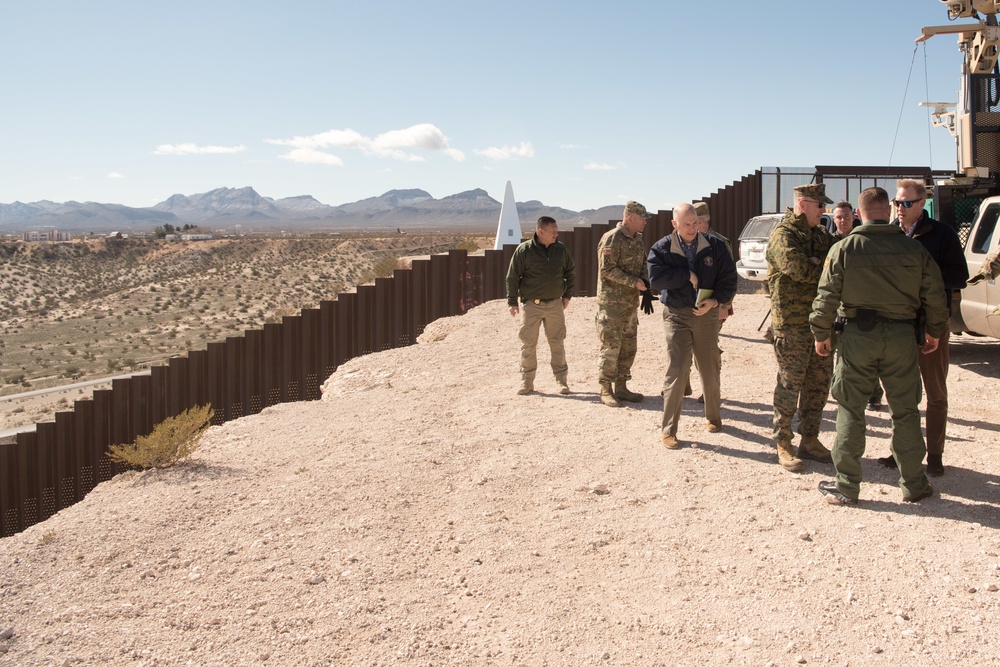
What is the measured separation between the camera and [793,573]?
4.70 metres

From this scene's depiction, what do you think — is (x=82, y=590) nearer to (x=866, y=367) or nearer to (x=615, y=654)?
(x=615, y=654)

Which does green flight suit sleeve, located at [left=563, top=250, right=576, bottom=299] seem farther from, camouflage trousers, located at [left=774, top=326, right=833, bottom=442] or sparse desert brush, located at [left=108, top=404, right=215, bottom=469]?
sparse desert brush, located at [left=108, top=404, right=215, bottom=469]

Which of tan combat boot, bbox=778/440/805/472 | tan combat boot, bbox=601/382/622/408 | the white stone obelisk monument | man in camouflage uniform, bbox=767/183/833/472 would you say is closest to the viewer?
man in camouflage uniform, bbox=767/183/833/472

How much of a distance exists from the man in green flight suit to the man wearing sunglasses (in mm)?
493

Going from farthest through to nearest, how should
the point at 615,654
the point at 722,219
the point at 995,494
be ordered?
the point at 722,219 → the point at 995,494 → the point at 615,654

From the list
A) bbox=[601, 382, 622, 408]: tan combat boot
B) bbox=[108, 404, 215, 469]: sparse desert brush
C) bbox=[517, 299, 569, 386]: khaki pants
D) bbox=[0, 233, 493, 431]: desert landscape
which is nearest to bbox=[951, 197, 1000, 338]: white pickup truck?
bbox=[601, 382, 622, 408]: tan combat boot

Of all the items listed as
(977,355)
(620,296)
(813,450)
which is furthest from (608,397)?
(977,355)

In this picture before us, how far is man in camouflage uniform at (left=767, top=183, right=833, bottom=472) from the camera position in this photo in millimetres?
6043

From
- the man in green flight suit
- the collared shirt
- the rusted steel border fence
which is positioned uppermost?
the collared shirt

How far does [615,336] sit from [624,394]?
0.65 m

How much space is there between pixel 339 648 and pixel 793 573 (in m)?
2.40

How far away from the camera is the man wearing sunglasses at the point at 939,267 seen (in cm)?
574

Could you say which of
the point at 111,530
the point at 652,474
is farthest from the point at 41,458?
the point at 652,474

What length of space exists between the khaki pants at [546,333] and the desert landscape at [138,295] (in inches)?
341
